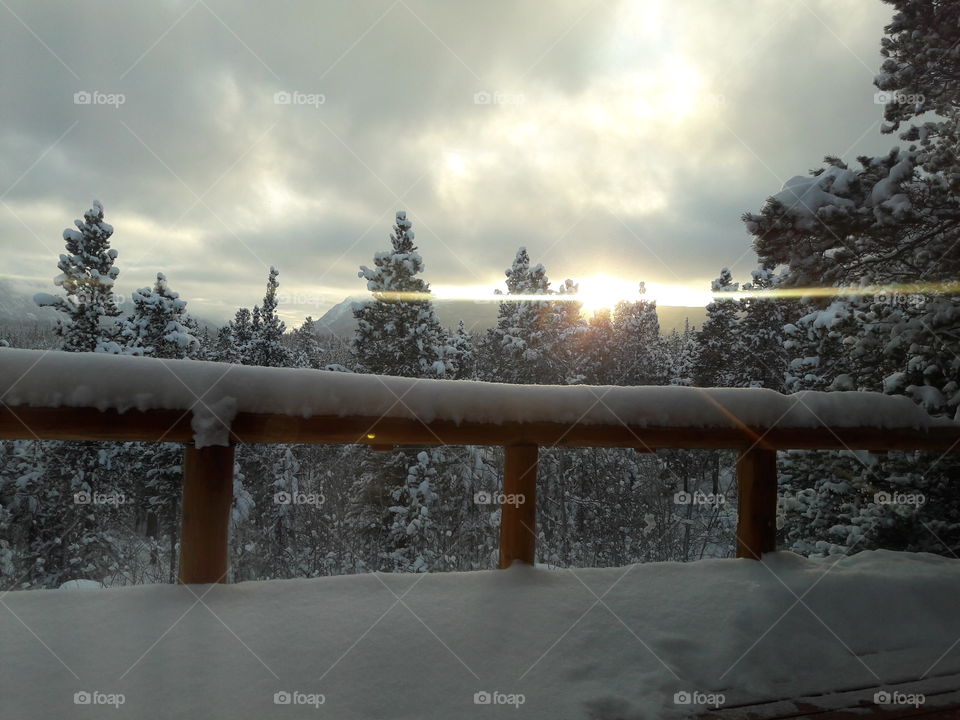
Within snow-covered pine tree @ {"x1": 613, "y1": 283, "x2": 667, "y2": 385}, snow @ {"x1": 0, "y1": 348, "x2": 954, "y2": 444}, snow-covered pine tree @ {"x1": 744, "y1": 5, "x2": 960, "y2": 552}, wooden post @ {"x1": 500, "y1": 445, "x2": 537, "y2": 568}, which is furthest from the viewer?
snow-covered pine tree @ {"x1": 613, "y1": 283, "x2": 667, "y2": 385}

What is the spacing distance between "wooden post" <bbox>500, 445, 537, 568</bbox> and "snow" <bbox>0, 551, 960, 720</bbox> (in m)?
0.15

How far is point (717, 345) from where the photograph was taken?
35062 millimetres

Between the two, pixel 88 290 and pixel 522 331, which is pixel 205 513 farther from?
pixel 522 331

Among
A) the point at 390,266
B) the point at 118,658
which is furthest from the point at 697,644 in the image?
the point at 390,266

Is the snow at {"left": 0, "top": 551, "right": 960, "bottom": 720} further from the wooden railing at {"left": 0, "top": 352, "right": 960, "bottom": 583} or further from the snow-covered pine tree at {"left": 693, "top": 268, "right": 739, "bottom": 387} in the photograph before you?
the snow-covered pine tree at {"left": 693, "top": 268, "right": 739, "bottom": 387}

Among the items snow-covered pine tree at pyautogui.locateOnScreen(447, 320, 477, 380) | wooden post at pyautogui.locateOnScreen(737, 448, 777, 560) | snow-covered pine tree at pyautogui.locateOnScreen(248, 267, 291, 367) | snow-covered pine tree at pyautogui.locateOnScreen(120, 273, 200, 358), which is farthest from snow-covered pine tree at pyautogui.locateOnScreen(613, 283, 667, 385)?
wooden post at pyautogui.locateOnScreen(737, 448, 777, 560)

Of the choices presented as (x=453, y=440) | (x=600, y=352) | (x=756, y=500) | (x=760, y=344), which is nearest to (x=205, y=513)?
(x=453, y=440)

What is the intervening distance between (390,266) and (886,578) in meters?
21.2

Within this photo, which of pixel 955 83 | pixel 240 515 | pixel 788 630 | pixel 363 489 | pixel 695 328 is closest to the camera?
pixel 788 630

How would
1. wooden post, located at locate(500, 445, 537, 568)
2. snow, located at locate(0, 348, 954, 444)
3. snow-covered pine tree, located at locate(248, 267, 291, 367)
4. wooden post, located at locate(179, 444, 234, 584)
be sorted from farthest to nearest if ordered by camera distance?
snow-covered pine tree, located at locate(248, 267, 291, 367) < wooden post, located at locate(500, 445, 537, 568) < wooden post, located at locate(179, 444, 234, 584) < snow, located at locate(0, 348, 954, 444)

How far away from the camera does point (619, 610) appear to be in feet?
9.61

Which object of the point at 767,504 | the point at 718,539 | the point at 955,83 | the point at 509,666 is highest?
the point at 955,83

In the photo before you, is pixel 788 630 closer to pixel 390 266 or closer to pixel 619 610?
pixel 619 610

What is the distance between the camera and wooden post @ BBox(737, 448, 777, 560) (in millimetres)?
3676
